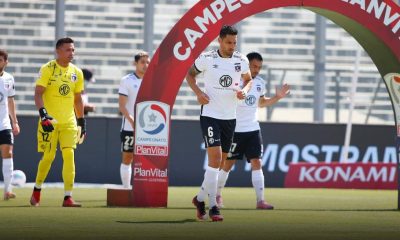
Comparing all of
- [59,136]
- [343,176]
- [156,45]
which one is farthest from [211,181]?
[156,45]

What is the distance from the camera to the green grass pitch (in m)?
11.3

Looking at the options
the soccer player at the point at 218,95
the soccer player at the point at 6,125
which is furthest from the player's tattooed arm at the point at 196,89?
the soccer player at the point at 6,125

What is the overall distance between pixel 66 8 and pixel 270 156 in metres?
5.14

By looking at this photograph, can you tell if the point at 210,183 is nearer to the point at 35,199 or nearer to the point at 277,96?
the point at 277,96

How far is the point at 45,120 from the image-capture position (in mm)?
15383

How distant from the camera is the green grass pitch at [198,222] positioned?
11.3 meters

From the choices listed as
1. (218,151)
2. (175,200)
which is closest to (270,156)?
(175,200)

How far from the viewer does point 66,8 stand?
25359mm

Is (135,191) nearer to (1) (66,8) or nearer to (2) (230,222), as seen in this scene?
(2) (230,222)

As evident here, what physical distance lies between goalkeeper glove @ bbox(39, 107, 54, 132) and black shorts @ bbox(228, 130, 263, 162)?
8.54 feet

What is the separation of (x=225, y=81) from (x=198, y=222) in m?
1.79

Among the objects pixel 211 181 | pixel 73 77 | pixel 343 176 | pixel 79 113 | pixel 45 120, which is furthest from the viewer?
pixel 343 176

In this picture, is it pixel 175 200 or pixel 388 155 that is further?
pixel 388 155

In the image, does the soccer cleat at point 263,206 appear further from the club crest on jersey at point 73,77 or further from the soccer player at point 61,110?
the club crest on jersey at point 73,77
